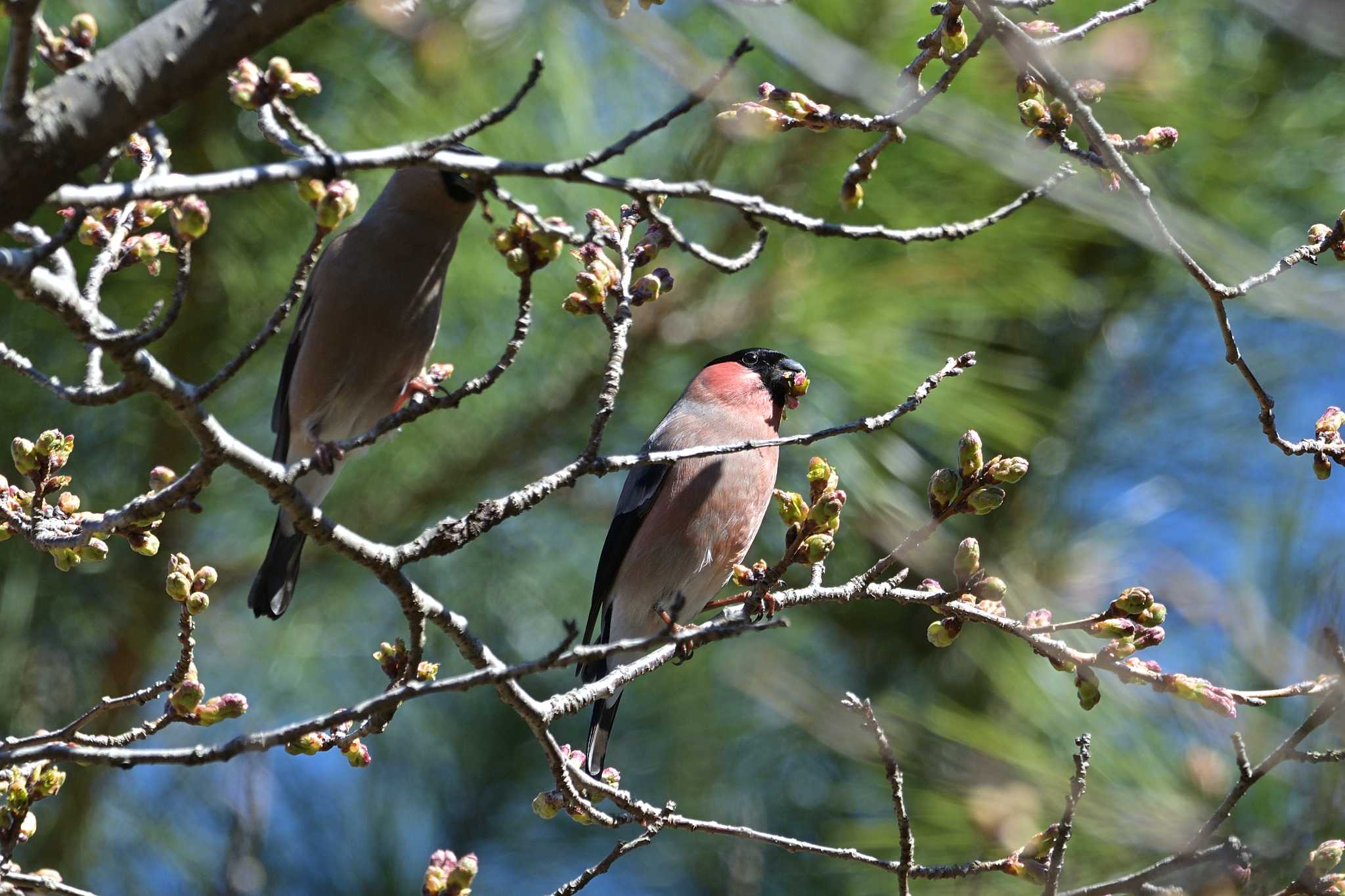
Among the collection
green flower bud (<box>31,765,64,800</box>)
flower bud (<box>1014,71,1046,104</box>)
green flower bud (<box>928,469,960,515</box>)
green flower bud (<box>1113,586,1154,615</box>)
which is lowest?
green flower bud (<box>31,765,64,800</box>)

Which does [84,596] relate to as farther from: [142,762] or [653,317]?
[142,762]

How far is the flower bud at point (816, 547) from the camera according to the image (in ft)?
7.22

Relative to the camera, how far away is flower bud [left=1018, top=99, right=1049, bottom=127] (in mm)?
2110

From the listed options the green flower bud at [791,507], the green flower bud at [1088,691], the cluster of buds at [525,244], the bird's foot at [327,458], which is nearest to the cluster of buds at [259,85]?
the cluster of buds at [525,244]

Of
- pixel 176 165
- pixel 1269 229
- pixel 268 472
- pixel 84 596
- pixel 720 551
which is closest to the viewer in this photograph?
pixel 268 472

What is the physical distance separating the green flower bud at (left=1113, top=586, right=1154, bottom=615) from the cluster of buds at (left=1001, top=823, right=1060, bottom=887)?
39cm

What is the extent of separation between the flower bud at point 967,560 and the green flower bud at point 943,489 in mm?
74

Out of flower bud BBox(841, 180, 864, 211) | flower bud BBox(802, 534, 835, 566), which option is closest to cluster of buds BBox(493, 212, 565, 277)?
flower bud BBox(841, 180, 864, 211)

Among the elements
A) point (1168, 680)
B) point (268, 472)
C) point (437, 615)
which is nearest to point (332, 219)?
point (268, 472)

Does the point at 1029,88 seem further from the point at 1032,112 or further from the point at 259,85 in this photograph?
the point at 259,85

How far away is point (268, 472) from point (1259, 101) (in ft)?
13.3

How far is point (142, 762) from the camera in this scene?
5.53 ft

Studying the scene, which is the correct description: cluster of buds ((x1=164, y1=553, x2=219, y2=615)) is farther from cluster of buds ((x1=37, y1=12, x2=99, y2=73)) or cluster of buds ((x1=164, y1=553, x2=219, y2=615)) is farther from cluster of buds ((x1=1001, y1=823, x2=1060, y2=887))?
cluster of buds ((x1=1001, y1=823, x2=1060, y2=887))

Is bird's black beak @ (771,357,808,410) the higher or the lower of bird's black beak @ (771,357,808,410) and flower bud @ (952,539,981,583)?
the higher
